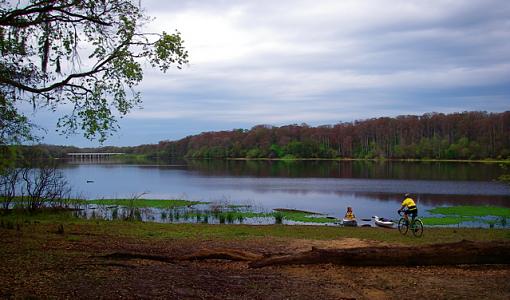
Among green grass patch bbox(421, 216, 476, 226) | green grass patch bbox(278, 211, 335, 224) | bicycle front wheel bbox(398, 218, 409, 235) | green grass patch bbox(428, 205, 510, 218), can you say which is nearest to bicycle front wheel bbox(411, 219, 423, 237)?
bicycle front wheel bbox(398, 218, 409, 235)

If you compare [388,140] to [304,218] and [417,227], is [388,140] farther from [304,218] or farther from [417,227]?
[417,227]

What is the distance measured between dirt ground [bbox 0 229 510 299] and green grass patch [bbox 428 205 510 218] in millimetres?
26425

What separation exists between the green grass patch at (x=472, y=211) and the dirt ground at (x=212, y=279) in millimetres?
26425

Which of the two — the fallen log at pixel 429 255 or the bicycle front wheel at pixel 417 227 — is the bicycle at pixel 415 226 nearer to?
the bicycle front wheel at pixel 417 227

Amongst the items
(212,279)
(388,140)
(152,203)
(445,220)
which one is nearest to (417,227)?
(445,220)

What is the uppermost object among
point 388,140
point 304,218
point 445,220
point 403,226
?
point 388,140

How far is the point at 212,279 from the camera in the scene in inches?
394

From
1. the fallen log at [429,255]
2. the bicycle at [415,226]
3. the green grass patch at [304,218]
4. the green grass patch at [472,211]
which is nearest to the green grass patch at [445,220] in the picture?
the green grass patch at [472,211]

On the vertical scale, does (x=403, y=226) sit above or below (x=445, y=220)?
above

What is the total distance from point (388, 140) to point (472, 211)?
13204cm

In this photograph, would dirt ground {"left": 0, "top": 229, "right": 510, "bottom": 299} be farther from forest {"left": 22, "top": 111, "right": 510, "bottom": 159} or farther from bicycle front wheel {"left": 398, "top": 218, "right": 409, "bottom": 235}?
forest {"left": 22, "top": 111, "right": 510, "bottom": 159}

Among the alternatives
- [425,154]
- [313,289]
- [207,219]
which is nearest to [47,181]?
[207,219]

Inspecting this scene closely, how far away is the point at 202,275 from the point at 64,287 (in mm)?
2867

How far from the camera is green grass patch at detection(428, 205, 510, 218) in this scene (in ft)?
116
